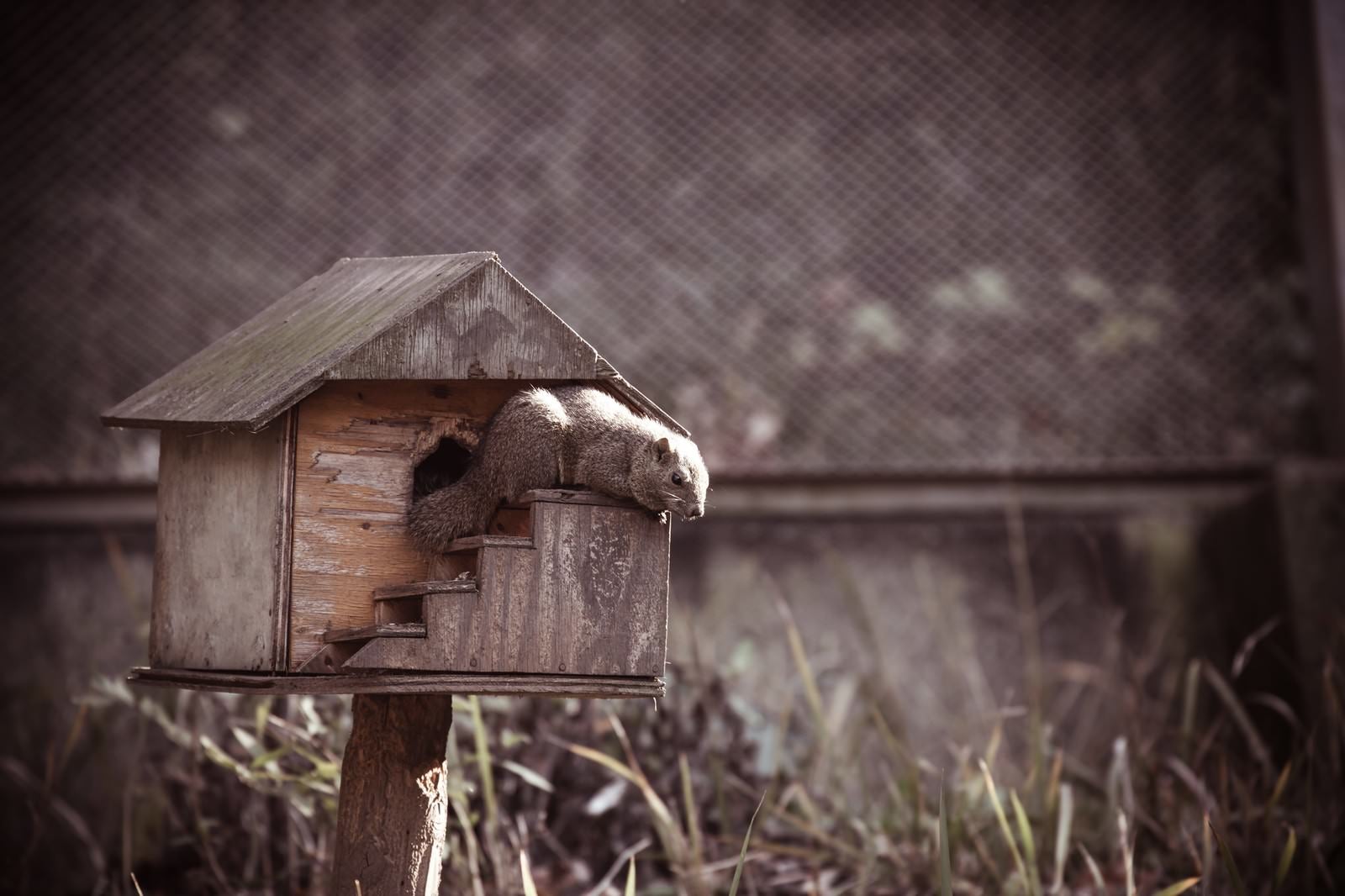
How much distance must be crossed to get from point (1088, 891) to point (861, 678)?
81cm

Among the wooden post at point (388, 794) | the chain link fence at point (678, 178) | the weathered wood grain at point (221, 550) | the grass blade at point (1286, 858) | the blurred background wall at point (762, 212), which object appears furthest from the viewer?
the chain link fence at point (678, 178)

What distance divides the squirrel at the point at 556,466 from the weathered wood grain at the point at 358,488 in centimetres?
7

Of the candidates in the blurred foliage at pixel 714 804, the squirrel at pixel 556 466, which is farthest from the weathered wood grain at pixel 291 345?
the blurred foliage at pixel 714 804

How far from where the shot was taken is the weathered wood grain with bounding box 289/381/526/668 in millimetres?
2215

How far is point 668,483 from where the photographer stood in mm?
2225

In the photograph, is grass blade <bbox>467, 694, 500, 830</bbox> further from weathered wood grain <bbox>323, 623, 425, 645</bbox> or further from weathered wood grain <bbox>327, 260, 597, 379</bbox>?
weathered wood grain <bbox>327, 260, 597, 379</bbox>

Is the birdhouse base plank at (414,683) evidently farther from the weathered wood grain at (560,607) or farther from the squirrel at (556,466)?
the squirrel at (556,466)

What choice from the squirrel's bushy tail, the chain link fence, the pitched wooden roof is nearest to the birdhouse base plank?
the squirrel's bushy tail

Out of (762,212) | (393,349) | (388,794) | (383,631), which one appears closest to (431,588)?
(383,631)

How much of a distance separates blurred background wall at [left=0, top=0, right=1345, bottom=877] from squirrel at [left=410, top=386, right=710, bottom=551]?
298 cm

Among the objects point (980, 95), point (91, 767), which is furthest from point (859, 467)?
point (91, 767)

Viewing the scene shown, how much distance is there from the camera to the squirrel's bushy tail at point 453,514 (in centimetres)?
227

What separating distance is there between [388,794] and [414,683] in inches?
16.2

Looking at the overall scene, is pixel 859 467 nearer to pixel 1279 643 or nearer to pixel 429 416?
pixel 1279 643
